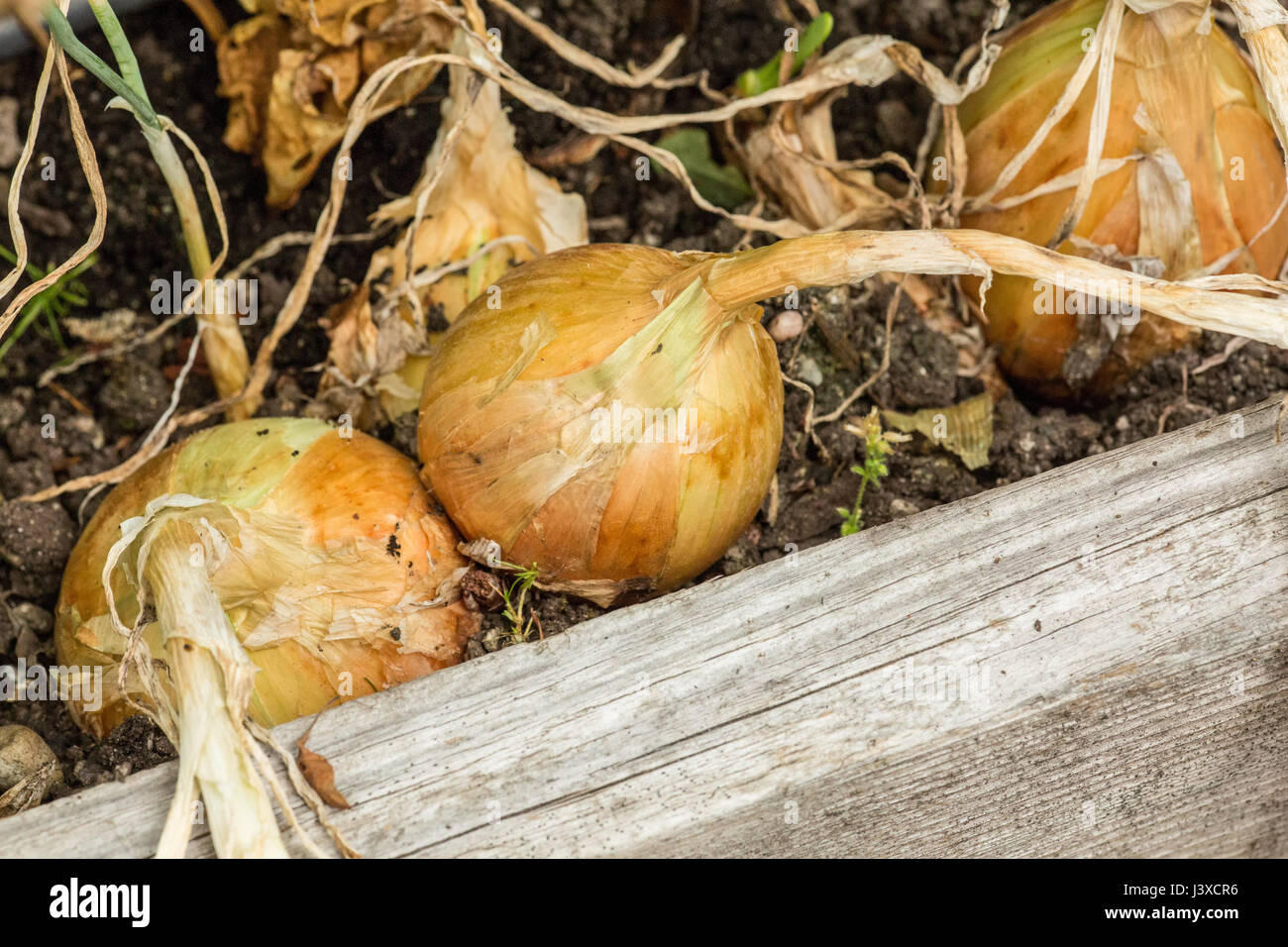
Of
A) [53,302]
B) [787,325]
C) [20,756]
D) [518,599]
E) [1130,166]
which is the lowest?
[20,756]

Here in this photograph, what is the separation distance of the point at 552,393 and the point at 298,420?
337 mm

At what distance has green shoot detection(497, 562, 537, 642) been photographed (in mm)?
1104

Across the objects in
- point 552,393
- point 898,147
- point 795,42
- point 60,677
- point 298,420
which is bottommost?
point 60,677

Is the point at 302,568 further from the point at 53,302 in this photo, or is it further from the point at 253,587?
the point at 53,302

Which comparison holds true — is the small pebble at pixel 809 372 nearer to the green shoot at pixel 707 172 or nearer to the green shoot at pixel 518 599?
the green shoot at pixel 707 172

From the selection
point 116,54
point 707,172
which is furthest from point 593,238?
point 116,54

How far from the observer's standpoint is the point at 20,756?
116 cm

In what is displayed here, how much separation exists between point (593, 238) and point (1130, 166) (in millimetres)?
713

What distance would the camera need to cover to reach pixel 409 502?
44.5 inches

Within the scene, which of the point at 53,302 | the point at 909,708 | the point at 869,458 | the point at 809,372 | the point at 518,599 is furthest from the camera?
the point at 53,302
